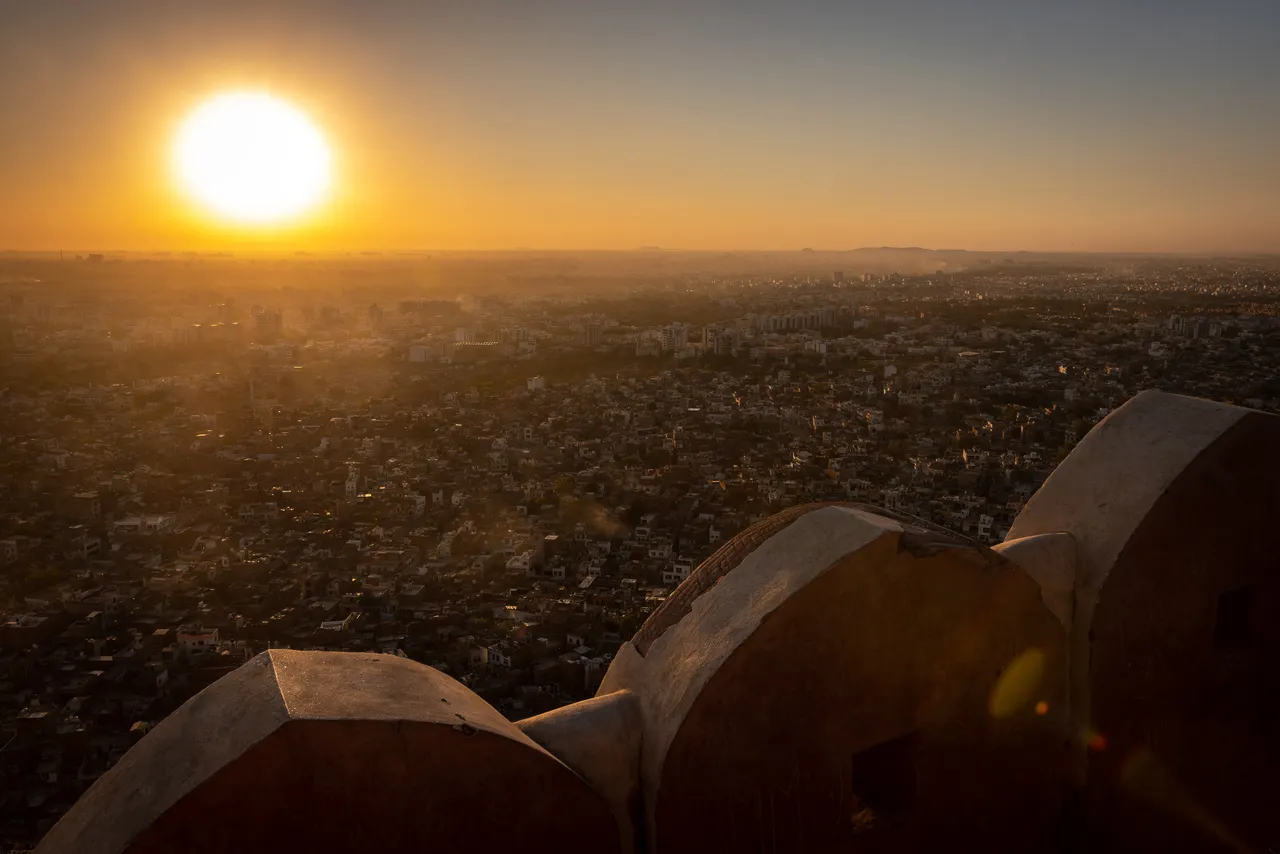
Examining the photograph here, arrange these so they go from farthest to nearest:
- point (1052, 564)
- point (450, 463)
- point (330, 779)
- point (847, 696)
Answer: point (450, 463), point (1052, 564), point (847, 696), point (330, 779)

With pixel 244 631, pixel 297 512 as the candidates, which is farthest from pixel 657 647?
pixel 297 512

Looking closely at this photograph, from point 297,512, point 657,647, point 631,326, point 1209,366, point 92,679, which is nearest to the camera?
point 657,647

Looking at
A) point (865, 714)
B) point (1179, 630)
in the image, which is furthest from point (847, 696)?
point (1179, 630)

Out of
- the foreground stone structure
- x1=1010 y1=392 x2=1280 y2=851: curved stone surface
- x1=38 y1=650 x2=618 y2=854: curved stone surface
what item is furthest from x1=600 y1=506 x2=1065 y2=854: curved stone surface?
x1=38 y1=650 x2=618 y2=854: curved stone surface

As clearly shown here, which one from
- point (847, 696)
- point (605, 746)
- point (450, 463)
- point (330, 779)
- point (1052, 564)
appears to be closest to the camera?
point (330, 779)

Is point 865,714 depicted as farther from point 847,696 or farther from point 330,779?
point 330,779

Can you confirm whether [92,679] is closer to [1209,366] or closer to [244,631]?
[244,631]

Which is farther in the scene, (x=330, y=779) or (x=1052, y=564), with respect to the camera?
(x=1052, y=564)
